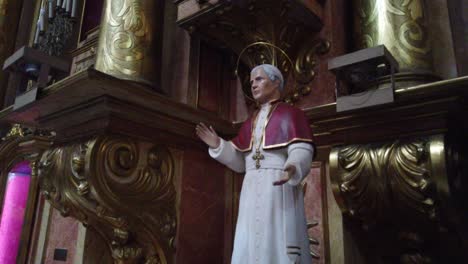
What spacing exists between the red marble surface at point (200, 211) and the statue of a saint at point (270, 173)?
60 centimetres

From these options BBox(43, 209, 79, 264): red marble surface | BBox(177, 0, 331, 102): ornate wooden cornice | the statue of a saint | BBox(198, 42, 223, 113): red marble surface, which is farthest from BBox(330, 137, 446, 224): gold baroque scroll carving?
BBox(43, 209, 79, 264): red marble surface

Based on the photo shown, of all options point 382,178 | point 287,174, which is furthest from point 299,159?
point 382,178

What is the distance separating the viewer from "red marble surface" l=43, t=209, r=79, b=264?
2.40 m

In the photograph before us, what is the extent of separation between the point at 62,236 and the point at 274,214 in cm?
172

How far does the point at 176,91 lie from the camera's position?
7.62 ft

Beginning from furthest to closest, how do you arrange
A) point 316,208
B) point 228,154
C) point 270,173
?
point 316,208 < point 228,154 < point 270,173

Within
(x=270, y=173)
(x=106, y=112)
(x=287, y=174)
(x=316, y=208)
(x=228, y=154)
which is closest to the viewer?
(x=287, y=174)

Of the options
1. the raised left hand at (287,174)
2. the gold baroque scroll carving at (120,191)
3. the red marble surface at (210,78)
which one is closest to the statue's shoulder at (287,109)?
the raised left hand at (287,174)

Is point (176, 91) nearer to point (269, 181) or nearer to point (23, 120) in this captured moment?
point (23, 120)

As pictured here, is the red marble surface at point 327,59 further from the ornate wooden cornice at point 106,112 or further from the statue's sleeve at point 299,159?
the statue's sleeve at point 299,159

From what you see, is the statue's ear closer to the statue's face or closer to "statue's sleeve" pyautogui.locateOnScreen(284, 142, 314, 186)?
the statue's face

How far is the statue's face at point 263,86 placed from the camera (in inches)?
59.8

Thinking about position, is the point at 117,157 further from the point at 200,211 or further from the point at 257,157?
the point at 257,157

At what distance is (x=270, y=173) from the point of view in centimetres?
139
